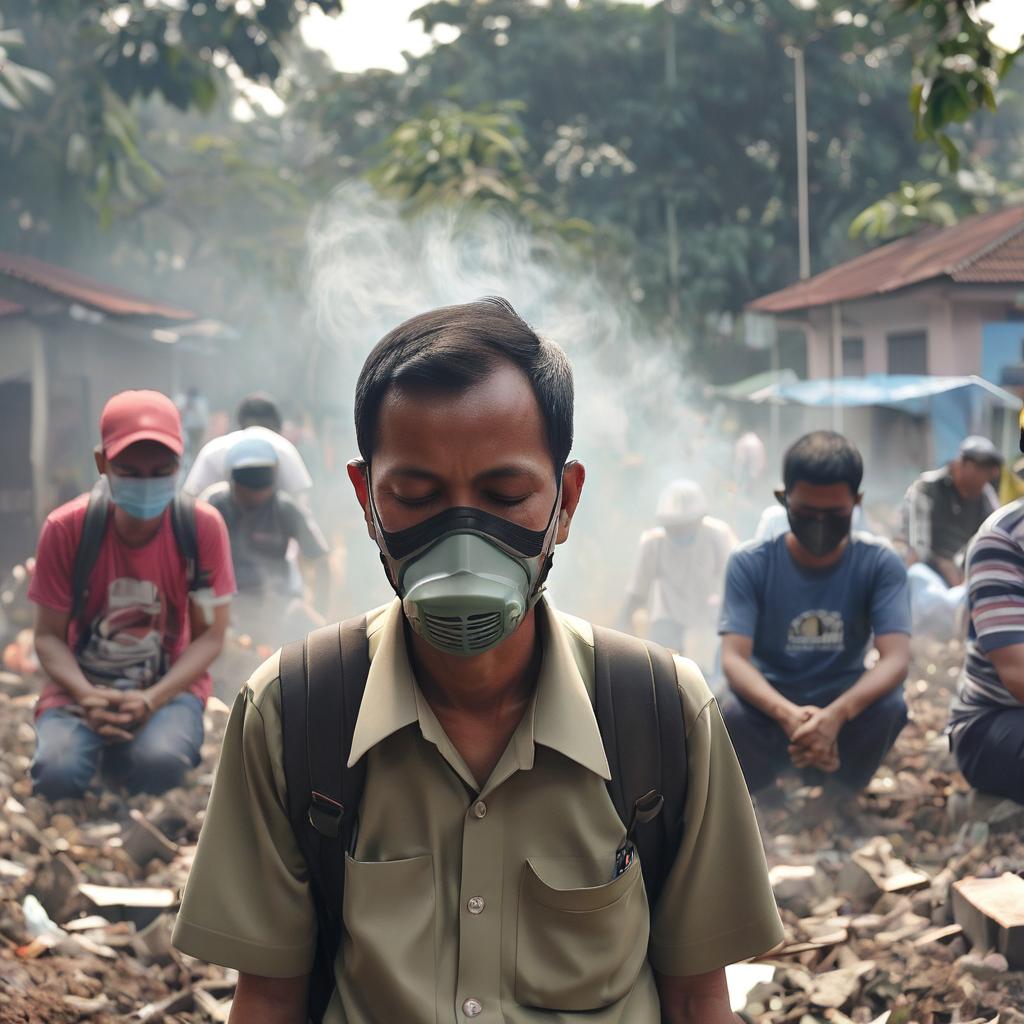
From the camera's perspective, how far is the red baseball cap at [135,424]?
5.22 metres

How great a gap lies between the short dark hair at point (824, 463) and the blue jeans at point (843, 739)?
0.90 meters

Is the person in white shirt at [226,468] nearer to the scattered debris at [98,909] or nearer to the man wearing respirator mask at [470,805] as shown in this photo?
the scattered debris at [98,909]

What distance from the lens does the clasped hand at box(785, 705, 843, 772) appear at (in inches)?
204

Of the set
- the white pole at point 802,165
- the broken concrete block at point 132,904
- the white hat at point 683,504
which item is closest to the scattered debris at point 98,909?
the broken concrete block at point 132,904

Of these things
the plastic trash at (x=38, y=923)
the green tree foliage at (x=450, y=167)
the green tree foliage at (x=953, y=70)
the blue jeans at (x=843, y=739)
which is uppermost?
the green tree foliage at (x=450, y=167)

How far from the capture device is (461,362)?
2.08 m

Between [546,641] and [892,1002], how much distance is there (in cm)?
228

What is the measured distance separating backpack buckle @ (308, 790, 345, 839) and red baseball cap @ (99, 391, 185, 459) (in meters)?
3.37

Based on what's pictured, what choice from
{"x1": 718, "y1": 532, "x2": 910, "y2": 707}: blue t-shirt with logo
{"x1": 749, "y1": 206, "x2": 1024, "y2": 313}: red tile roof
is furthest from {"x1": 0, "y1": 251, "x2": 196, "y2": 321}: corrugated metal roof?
{"x1": 718, "y1": 532, "x2": 910, "y2": 707}: blue t-shirt with logo

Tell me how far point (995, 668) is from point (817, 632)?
1.12 metres

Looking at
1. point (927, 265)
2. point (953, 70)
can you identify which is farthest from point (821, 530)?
point (927, 265)

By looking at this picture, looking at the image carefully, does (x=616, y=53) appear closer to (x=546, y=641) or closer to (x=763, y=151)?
(x=763, y=151)

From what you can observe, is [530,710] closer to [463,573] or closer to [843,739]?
[463,573]

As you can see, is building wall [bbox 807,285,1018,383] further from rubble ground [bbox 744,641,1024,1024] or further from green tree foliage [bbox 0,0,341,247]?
rubble ground [bbox 744,641,1024,1024]
